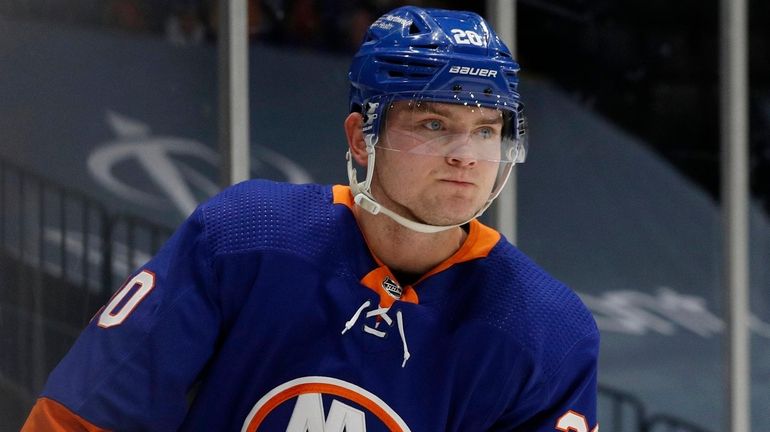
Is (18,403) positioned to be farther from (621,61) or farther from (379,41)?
(621,61)

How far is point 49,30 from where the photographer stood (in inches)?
114

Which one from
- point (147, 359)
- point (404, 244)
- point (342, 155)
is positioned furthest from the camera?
point (342, 155)

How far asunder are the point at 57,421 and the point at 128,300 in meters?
0.19

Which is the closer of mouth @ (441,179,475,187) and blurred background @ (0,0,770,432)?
mouth @ (441,179,475,187)

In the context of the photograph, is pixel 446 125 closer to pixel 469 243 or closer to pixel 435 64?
pixel 435 64

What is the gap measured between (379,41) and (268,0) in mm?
1561

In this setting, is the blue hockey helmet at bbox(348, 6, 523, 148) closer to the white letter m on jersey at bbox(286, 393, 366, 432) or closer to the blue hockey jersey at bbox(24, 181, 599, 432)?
the blue hockey jersey at bbox(24, 181, 599, 432)

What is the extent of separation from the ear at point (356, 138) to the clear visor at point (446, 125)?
0.06 metres

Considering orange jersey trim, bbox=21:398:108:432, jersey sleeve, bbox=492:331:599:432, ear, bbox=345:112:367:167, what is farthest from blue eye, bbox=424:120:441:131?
orange jersey trim, bbox=21:398:108:432

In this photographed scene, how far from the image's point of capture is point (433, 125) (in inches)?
65.7

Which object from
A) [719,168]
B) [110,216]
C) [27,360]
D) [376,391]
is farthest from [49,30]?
[719,168]

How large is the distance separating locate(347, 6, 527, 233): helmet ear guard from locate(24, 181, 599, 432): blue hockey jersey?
11 cm

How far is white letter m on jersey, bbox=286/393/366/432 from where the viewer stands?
1.65 metres

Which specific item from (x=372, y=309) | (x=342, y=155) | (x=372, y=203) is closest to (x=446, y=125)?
(x=372, y=203)
